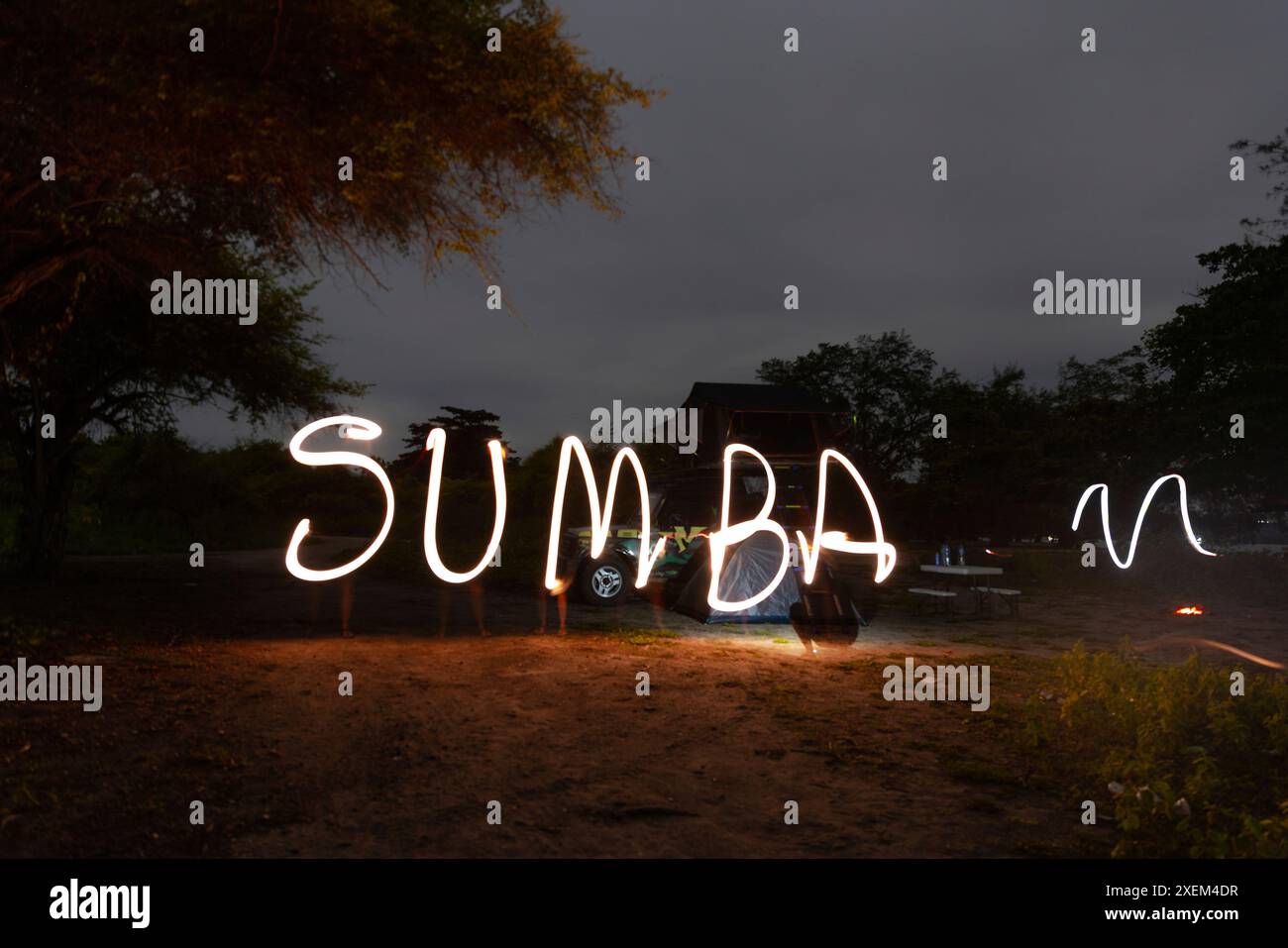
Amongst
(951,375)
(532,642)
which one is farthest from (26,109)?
(951,375)

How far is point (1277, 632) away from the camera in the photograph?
12.8m

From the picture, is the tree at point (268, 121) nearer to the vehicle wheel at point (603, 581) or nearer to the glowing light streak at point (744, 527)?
the glowing light streak at point (744, 527)

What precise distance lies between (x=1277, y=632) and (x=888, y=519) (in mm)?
32233

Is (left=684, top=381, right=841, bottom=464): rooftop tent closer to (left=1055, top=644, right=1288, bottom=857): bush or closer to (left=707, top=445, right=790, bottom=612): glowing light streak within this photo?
(left=707, top=445, right=790, bottom=612): glowing light streak

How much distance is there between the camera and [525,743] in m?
6.13

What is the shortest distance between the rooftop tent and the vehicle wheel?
21.3 m

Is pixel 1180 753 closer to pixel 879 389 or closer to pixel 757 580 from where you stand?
pixel 757 580

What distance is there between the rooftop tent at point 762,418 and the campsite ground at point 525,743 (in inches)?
982

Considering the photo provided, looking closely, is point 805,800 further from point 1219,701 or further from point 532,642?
point 532,642

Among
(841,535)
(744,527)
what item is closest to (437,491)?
(744,527)

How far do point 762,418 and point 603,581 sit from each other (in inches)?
994

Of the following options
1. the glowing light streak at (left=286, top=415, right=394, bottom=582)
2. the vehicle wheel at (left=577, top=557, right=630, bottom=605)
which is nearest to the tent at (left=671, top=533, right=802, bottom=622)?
the vehicle wheel at (left=577, top=557, right=630, bottom=605)

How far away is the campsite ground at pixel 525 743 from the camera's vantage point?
4.38 meters

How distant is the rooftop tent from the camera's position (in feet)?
122
